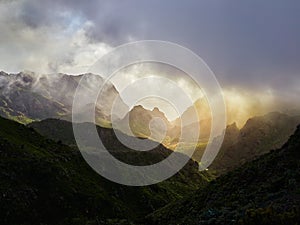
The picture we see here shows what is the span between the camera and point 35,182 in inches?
2813

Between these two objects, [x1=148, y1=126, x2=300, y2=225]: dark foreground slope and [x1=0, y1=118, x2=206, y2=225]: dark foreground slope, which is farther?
[x1=0, y1=118, x2=206, y2=225]: dark foreground slope

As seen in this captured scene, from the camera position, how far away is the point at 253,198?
34.2 m

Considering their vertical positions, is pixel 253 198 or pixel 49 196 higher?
pixel 49 196

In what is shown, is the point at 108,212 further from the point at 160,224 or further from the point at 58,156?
the point at 160,224

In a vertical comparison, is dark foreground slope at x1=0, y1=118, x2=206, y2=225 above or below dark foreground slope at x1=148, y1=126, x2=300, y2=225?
above

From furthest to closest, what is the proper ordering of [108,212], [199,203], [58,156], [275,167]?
1. [58,156]
2. [108,212]
3. [199,203]
4. [275,167]

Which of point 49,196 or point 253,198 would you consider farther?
point 49,196

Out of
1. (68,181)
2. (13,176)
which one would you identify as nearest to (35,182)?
(13,176)

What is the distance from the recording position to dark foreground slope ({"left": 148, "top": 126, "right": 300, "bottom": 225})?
2345 centimetres

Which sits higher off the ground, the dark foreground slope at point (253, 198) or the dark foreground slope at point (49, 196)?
the dark foreground slope at point (49, 196)

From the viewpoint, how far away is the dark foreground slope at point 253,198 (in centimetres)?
2345

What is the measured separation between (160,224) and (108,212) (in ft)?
122

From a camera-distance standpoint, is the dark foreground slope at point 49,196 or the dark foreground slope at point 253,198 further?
the dark foreground slope at point 49,196

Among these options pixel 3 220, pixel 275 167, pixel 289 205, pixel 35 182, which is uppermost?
pixel 35 182
